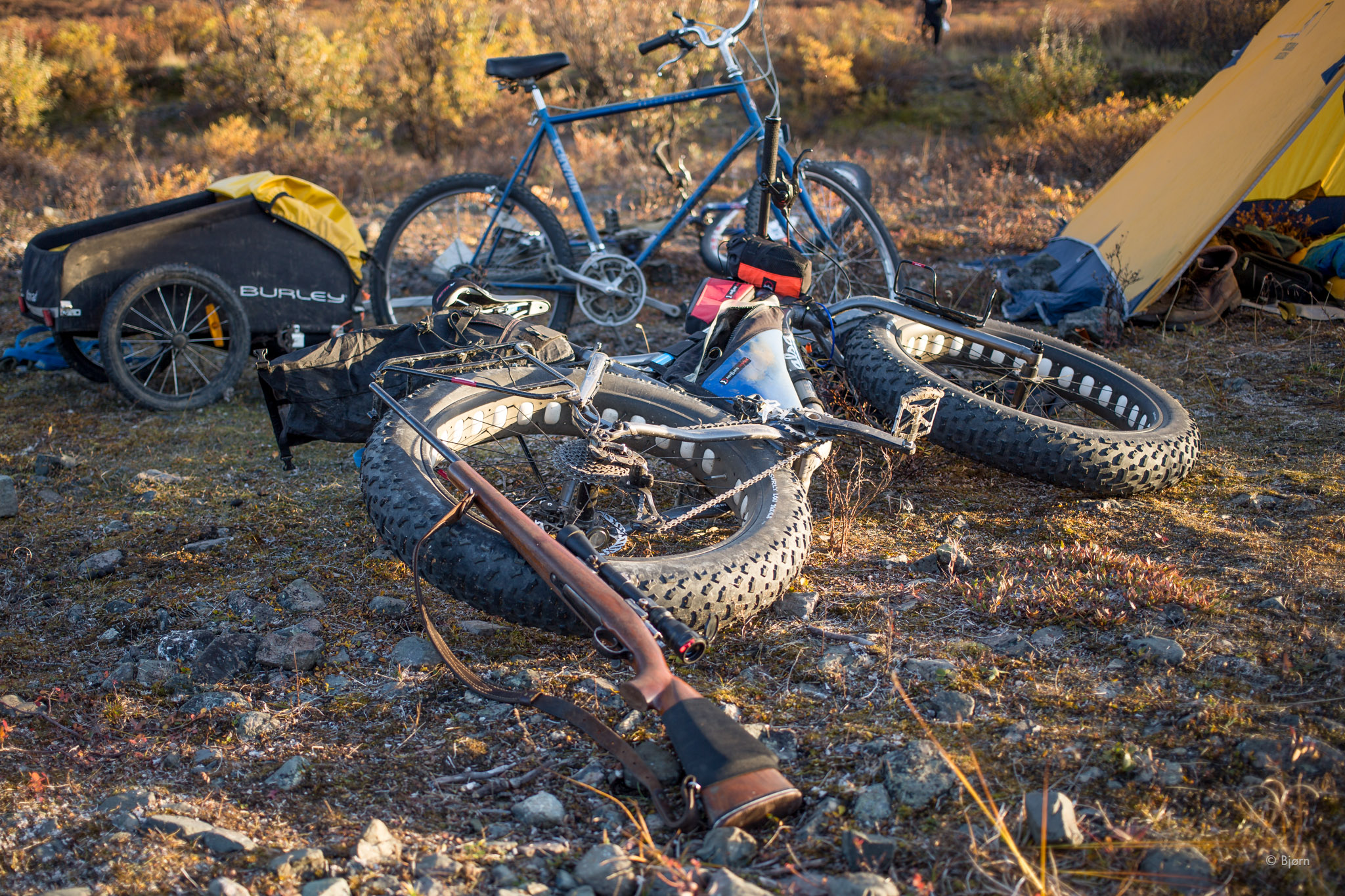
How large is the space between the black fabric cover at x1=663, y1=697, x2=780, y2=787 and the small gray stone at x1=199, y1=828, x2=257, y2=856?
91cm

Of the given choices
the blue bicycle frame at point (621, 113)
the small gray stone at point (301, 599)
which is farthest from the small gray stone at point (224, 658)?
the blue bicycle frame at point (621, 113)

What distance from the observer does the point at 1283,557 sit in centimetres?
296

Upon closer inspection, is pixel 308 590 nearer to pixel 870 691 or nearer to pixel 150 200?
pixel 870 691

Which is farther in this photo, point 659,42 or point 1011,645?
point 659,42

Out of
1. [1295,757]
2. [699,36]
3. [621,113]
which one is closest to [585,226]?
[621,113]

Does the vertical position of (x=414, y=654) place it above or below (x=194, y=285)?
below

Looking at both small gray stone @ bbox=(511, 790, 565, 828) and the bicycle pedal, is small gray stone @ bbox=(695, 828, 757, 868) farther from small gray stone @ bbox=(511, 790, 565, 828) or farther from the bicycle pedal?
the bicycle pedal

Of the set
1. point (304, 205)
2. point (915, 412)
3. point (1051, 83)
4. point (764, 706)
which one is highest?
point (1051, 83)

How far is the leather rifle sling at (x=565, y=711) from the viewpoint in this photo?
1894 mm

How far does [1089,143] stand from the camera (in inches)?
347

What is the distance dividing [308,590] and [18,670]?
0.80 m

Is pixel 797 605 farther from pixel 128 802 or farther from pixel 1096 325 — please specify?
pixel 1096 325

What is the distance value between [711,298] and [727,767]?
244cm

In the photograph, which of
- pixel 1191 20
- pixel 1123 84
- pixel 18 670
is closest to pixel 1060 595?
pixel 18 670
